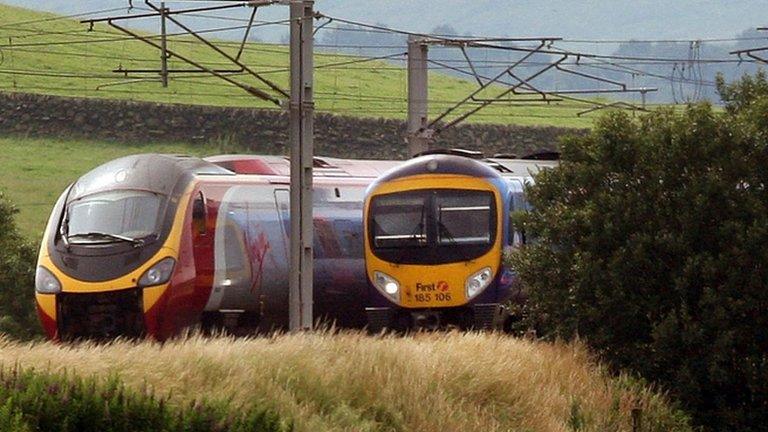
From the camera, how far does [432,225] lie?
2691 centimetres

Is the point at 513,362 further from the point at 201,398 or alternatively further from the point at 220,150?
the point at 220,150

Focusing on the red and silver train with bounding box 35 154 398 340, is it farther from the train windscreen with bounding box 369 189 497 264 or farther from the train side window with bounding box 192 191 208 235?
the train windscreen with bounding box 369 189 497 264

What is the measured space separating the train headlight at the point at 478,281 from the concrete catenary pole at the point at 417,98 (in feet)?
35.7

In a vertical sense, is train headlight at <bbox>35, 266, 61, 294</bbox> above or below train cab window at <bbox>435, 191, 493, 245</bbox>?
below

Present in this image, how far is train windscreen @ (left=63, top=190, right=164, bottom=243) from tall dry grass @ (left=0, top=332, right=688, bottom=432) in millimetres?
6642

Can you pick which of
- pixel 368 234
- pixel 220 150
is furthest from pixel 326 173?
pixel 220 150

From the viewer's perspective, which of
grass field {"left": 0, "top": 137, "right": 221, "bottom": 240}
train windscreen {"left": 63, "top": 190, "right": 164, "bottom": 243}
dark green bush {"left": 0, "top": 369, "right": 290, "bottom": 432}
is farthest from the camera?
grass field {"left": 0, "top": 137, "right": 221, "bottom": 240}

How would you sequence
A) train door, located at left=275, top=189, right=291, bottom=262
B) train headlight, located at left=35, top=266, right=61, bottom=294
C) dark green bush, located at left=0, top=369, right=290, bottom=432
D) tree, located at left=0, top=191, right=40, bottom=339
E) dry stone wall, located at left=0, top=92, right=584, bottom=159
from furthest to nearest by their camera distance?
dry stone wall, located at left=0, top=92, right=584, bottom=159
tree, located at left=0, top=191, right=40, bottom=339
train door, located at left=275, top=189, right=291, bottom=262
train headlight, located at left=35, top=266, right=61, bottom=294
dark green bush, located at left=0, top=369, right=290, bottom=432

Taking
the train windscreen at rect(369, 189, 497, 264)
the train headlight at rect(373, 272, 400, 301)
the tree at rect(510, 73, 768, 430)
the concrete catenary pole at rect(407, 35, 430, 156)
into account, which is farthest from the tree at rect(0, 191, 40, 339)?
the tree at rect(510, 73, 768, 430)

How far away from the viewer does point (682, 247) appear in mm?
21125

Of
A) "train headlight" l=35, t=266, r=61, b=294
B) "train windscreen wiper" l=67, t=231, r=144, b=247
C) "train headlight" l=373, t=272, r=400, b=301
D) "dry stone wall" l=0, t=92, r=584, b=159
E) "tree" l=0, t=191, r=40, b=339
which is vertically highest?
"dry stone wall" l=0, t=92, r=584, b=159

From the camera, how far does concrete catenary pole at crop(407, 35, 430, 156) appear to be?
3725 cm

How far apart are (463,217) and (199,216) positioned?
428 cm

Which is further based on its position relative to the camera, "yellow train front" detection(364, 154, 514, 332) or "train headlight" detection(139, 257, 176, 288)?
"yellow train front" detection(364, 154, 514, 332)
